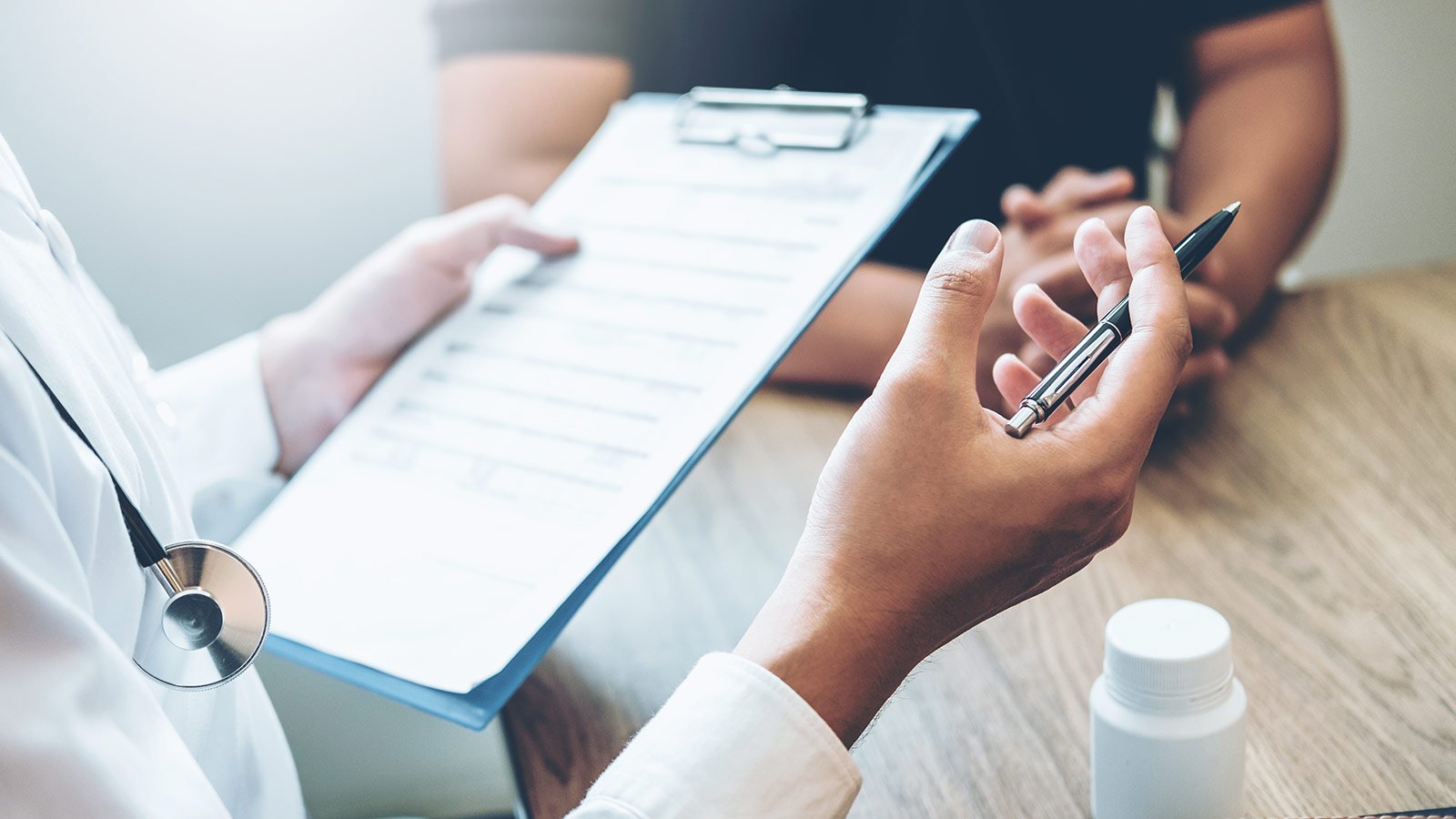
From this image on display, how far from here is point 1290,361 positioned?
0.82 meters

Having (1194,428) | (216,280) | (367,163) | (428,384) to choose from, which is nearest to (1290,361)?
(1194,428)

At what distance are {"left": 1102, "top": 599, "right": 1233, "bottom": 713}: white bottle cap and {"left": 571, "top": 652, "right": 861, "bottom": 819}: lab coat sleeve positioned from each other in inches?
4.8

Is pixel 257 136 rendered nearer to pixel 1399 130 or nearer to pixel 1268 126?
pixel 1268 126

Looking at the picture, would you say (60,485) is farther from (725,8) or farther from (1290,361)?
(725,8)

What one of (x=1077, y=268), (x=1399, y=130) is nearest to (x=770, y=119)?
(x=1077, y=268)

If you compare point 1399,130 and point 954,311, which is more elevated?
point 954,311

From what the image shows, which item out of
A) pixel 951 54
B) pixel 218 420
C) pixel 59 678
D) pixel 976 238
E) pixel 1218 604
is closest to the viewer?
pixel 59 678

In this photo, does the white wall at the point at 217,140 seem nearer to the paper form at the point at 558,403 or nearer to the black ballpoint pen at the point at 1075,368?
the paper form at the point at 558,403

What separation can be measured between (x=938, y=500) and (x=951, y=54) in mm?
Answer: 856

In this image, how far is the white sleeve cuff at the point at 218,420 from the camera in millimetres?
686

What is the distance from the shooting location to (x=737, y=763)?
0.37m

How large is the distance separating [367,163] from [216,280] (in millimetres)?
230

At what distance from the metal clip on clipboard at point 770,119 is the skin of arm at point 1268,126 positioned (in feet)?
1.42

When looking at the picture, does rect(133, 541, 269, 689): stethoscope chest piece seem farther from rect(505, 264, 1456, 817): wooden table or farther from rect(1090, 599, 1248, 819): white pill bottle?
rect(1090, 599, 1248, 819): white pill bottle
